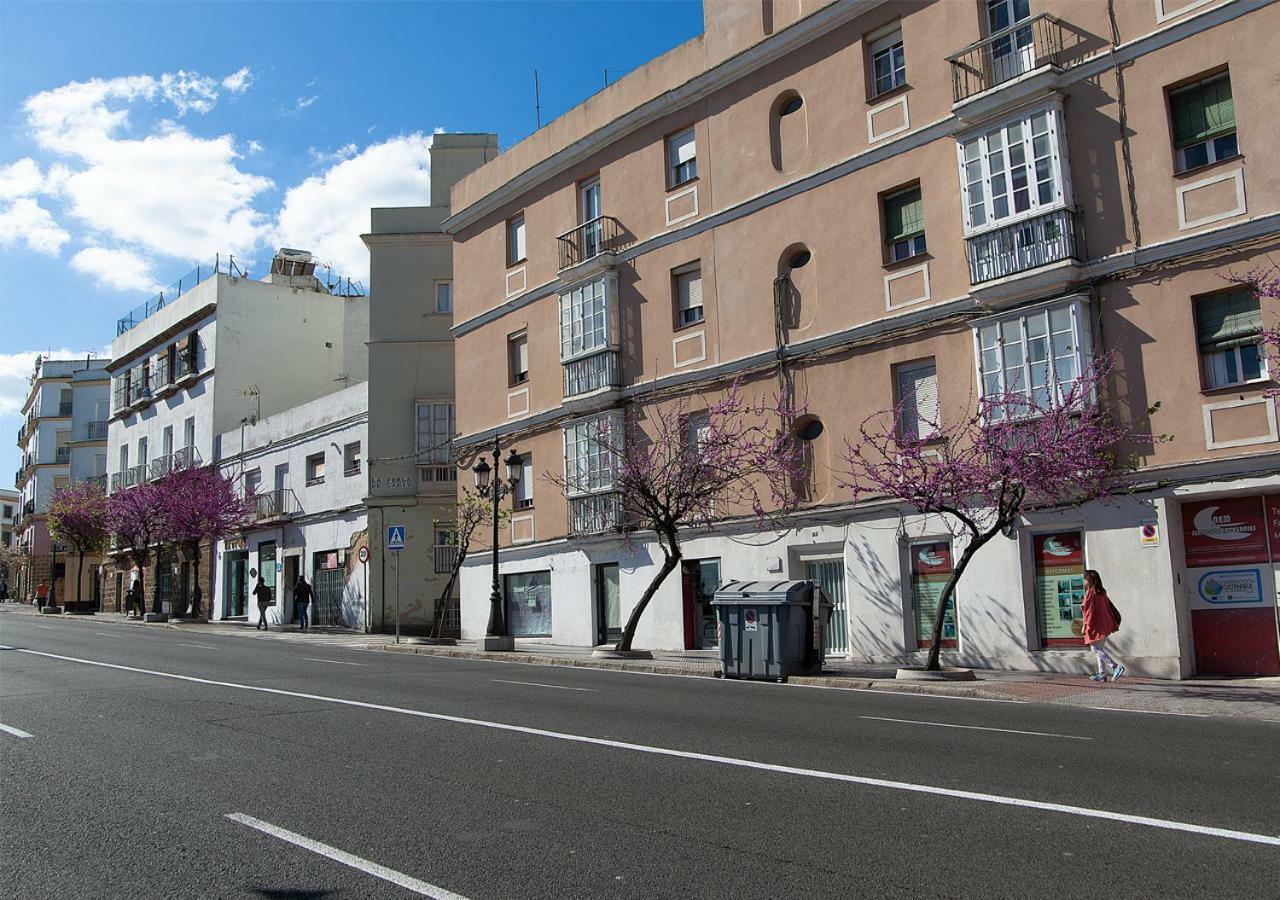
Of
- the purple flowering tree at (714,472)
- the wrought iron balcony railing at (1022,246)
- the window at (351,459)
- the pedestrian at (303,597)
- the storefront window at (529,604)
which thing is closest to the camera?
the wrought iron balcony railing at (1022,246)

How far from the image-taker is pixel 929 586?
1889 cm

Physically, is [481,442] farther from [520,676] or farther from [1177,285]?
[1177,285]

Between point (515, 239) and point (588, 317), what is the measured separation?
15.6ft

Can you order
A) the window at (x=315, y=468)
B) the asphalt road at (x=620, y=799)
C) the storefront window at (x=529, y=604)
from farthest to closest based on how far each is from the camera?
the window at (x=315, y=468) < the storefront window at (x=529, y=604) < the asphalt road at (x=620, y=799)

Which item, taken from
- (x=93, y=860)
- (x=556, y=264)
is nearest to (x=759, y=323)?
(x=556, y=264)

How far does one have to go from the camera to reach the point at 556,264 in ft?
88.1

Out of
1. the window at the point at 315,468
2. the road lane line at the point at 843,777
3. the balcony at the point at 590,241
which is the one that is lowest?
the road lane line at the point at 843,777

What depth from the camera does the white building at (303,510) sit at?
1362 inches

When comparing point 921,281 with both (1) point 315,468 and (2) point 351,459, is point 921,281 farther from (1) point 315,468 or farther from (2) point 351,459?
(1) point 315,468

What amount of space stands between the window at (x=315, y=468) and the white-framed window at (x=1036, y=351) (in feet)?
82.7

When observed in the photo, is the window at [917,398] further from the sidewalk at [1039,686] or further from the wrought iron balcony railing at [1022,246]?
the sidewalk at [1039,686]

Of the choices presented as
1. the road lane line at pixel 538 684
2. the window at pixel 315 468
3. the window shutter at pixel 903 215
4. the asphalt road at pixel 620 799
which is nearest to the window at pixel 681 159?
the window shutter at pixel 903 215

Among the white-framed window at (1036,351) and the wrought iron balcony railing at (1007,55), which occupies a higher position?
the wrought iron balcony railing at (1007,55)

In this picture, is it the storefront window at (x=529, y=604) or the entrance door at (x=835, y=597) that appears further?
the storefront window at (x=529, y=604)
